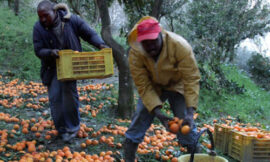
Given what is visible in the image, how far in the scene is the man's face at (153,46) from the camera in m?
2.51

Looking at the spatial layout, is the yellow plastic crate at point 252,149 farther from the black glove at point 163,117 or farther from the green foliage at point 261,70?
the green foliage at point 261,70

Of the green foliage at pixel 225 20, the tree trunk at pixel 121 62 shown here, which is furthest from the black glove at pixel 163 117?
the green foliage at pixel 225 20

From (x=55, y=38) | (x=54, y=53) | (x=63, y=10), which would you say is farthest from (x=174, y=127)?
(x=63, y=10)

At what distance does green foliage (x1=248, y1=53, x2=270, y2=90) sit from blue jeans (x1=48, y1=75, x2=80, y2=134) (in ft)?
35.9

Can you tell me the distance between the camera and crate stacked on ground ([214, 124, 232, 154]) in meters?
4.21

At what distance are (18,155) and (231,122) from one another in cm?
456

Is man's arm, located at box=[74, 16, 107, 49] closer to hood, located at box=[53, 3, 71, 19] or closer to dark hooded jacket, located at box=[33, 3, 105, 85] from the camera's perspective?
dark hooded jacket, located at box=[33, 3, 105, 85]

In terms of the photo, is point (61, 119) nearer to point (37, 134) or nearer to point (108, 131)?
point (37, 134)

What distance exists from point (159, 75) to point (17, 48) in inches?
358

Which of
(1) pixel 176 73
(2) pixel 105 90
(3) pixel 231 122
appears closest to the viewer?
(1) pixel 176 73

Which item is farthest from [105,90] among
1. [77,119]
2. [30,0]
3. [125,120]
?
[30,0]

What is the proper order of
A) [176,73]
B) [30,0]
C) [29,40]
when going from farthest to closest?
[30,0] → [29,40] → [176,73]

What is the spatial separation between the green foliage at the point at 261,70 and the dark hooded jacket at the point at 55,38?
1094cm

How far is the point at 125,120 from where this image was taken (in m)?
5.46
